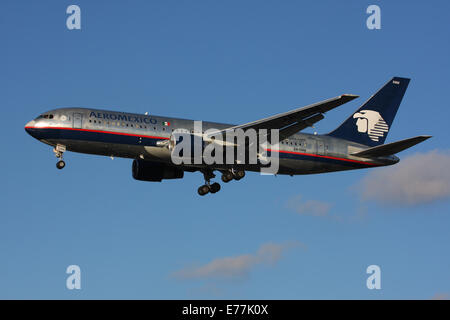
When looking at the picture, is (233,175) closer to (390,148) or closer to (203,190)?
(203,190)

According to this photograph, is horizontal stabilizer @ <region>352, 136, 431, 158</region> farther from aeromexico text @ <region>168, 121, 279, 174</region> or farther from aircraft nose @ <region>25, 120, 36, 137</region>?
aircraft nose @ <region>25, 120, 36, 137</region>

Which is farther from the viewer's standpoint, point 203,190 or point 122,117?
point 203,190

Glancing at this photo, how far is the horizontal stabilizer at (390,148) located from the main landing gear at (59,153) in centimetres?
2409

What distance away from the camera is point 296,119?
53.8 m

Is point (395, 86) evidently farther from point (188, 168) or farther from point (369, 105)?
point (188, 168)

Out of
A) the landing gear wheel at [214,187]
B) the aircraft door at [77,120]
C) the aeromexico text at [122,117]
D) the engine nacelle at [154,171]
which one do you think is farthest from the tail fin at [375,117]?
the aircraft door at [77,120]

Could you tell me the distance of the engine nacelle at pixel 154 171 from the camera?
64.2m

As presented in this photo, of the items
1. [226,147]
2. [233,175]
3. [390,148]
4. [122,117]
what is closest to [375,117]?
[390,148]

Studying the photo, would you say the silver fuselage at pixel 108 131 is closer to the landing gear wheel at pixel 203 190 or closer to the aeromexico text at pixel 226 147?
the aeromexico text at pixel 226 147

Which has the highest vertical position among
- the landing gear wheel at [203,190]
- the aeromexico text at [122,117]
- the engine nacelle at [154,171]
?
the aeromexico text at [122,117]

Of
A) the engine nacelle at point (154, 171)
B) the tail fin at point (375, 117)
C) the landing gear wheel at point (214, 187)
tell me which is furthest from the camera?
the tail fin at point (375, 117)

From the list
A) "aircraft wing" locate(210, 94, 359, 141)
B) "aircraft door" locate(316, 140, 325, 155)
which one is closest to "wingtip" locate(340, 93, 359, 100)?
"aircraft wing" locate(210, 94, 359, 141)

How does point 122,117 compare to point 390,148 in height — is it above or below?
above

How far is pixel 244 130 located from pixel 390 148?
12163mm
